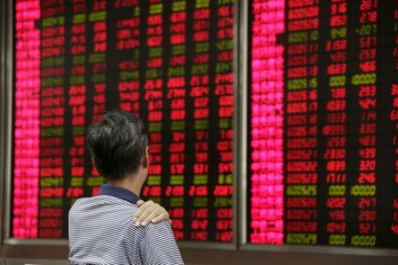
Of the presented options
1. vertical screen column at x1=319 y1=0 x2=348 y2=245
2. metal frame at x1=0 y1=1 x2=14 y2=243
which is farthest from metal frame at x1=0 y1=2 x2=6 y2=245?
vertical screen column at x1=319 y1=0 x2=348 y2=245

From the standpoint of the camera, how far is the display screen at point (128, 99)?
9.09 ft

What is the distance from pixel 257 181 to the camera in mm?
2660

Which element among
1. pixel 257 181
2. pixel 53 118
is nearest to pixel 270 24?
pixel 257 181

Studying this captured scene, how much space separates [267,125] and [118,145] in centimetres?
128

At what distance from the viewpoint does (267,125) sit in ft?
8.71

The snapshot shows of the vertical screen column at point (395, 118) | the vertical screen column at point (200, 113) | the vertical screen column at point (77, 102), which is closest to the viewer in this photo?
the vertical screen column at point (395, 118)

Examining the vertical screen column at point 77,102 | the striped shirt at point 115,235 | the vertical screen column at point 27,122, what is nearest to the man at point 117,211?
the striped shirt at point 115,235

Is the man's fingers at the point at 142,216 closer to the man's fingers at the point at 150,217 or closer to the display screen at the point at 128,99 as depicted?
the man's fingers at the point at 150,217

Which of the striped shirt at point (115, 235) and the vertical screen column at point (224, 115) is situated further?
the vertical screen column at point (224, 115)

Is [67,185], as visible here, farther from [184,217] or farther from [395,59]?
[395,59]

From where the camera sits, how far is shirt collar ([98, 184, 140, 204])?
4.78 ft

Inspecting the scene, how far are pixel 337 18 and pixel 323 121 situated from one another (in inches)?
15.8

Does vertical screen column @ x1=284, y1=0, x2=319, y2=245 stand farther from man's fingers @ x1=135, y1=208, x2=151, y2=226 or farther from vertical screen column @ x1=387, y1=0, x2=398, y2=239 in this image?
man's fingers @ x1=135, y1=208, x2=151, y2=226

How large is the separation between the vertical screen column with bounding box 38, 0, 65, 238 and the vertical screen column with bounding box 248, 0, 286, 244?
960mm
